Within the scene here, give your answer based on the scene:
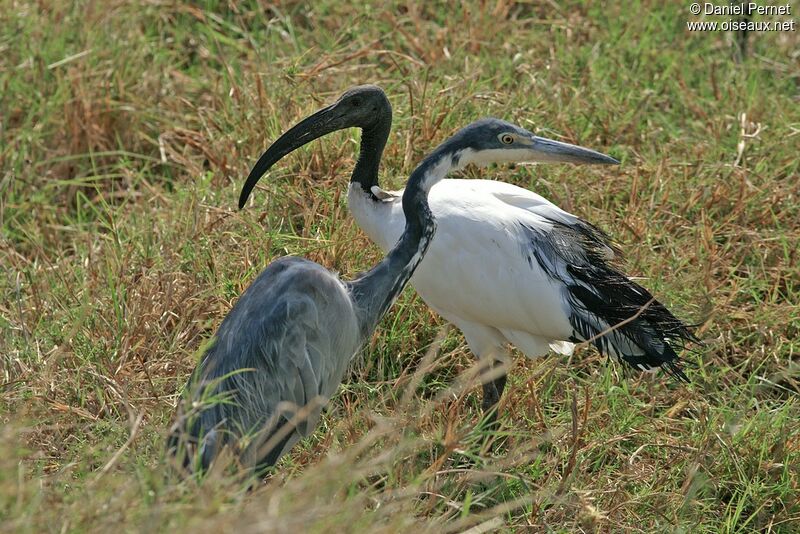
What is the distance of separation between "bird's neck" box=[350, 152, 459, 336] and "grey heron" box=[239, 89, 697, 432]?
40 centimetres

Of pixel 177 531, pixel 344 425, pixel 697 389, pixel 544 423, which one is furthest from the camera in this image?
pixel 697 389

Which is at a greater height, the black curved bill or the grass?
the black curved bill

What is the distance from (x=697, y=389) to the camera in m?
4.77

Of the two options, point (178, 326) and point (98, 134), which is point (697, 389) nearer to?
point (178, 326)

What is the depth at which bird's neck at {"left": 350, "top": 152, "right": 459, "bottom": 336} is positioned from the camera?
4.00 metres

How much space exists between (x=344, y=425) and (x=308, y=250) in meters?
1.30

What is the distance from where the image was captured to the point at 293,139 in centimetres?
446

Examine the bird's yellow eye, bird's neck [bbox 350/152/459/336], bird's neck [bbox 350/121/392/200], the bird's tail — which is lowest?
the bird's tail

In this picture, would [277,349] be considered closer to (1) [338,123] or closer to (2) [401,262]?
(2) [401,262]

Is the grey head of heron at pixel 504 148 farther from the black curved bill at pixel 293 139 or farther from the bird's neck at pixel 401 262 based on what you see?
the black curved bill at pixel 293 139

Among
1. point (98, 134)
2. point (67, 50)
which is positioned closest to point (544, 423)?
point (98, 134)

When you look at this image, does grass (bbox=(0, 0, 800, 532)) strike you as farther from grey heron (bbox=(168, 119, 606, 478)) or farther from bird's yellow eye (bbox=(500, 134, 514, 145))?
bird's yellow eye (bbox=(500, 134, 514, 145))

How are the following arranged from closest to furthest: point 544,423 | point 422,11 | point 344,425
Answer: point 344,425 → point 544,423 → point 422,11

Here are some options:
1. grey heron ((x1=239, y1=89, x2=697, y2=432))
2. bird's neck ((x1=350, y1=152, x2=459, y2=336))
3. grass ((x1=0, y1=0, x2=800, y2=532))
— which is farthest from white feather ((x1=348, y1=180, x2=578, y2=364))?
bird's neck ((x1=350, y1=152, x2=459, y2=336))
